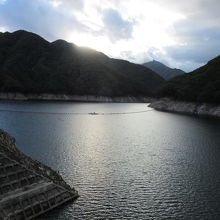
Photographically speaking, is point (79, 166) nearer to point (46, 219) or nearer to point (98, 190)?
point (98, 190)

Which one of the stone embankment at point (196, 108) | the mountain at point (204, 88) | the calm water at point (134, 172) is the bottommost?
the calm water at point (134, 172)

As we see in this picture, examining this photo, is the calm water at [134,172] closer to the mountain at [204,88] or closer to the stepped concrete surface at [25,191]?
the stepped concrete surface at [25,191]

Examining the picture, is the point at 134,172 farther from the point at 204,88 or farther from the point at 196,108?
the point at 204,88

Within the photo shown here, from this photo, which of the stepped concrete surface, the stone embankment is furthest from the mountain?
the stepped concrete surface

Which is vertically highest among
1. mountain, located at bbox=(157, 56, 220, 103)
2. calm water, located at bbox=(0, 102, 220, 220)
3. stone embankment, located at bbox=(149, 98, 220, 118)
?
mountain, located at bbox=(157, 56, 220, 103)

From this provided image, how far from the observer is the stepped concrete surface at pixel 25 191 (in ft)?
92.7

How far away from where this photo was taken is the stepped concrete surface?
1112 inches

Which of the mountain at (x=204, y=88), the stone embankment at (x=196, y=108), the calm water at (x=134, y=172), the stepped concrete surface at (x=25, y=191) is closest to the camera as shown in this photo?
the stepped concrete surface at (x=25, y=191)

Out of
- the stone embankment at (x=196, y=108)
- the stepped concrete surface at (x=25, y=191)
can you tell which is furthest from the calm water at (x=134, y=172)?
the stone embankment at (x=196, y=108)

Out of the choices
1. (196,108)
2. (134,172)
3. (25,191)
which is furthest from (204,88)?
(25,191)

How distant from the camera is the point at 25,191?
30.0 meters

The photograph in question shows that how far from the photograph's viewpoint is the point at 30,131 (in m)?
85.6

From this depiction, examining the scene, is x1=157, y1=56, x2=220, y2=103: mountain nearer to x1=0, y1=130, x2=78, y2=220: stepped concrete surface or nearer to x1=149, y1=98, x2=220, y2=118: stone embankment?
x1=149, y1=98, x2=220, y2=118: stone embankment

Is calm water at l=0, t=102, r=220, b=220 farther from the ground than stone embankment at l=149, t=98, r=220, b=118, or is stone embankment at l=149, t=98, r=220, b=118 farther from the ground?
stone embankment at l=149, t=98, r=220, b=118
